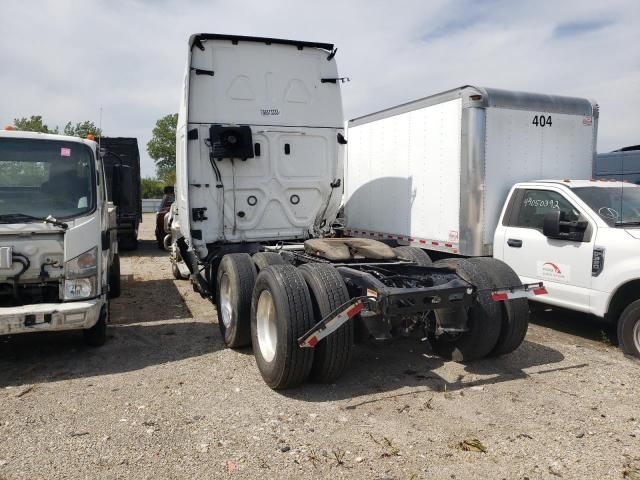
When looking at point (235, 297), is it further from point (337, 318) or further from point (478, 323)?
point (478, 323)

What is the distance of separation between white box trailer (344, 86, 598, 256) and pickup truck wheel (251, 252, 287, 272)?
8.92 ft

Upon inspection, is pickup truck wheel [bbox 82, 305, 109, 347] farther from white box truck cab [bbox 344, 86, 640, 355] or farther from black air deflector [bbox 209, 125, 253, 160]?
white box truck cab [bbox 344, 86, 640, 355]

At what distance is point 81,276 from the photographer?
18.0 ft

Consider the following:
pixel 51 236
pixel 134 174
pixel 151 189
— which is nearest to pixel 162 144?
pixel 151 189

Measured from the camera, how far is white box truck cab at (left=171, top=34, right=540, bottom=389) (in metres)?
5.06

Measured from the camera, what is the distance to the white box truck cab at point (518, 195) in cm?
599

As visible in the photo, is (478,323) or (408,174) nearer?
(478,323)

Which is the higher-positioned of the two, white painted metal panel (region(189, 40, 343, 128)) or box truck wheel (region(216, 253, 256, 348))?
white painted metal panel (region(189, 40, 343, 128))

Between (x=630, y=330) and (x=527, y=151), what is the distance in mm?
2953

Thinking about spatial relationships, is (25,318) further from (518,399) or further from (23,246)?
(518,399)

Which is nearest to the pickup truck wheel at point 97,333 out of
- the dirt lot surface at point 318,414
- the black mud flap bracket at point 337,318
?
the dirt lot surface at point 318,414

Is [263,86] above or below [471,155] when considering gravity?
above

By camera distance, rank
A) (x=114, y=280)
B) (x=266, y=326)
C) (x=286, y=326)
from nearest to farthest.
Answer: (x=286, y=326)
(x=266, y=326)
(x=114, y=280)

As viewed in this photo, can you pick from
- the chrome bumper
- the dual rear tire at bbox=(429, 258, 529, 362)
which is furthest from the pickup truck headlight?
the dual rear tire at bbox=(429, 258, 529, 362)
